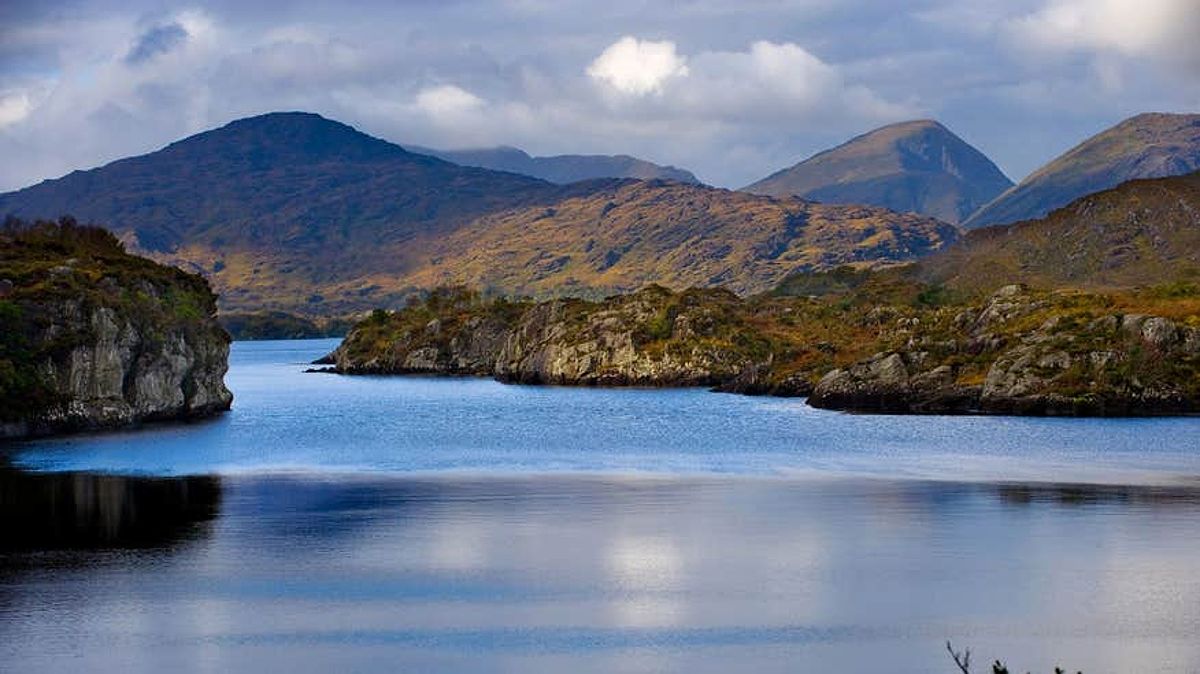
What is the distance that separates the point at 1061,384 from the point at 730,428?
3237 cm

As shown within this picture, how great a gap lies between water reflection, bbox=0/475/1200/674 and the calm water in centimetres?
19

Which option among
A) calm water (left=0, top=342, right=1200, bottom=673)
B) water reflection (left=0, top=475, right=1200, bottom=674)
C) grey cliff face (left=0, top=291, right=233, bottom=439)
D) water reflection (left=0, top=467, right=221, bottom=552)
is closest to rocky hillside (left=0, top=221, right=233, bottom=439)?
grey cliff face (left=0, top=291, right=233, bottom=439)

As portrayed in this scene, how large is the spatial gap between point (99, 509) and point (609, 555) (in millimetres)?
32052

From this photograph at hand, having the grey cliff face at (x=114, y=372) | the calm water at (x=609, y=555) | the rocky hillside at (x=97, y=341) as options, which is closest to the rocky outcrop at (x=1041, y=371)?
the calm water at (x=609, y=555)

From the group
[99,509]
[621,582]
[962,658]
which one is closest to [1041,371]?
[621,582]

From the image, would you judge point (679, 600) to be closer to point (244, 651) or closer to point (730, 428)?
point (244, 651)

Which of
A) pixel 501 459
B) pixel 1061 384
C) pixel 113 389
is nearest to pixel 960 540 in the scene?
pixel 501 459

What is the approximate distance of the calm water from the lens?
156ft

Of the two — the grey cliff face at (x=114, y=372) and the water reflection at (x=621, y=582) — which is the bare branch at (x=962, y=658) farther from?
the grey cliff face at (x=114, y=372)

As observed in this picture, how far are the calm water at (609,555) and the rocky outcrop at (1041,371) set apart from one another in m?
15.9

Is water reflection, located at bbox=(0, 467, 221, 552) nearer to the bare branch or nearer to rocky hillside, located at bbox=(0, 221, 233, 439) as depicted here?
rocky hillside, located at bbox=(0, 221, 233, 439)

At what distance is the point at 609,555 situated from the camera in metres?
65.2

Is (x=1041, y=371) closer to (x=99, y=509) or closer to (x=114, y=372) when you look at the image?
(x=114, y=372)

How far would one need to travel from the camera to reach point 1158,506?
256 feet
